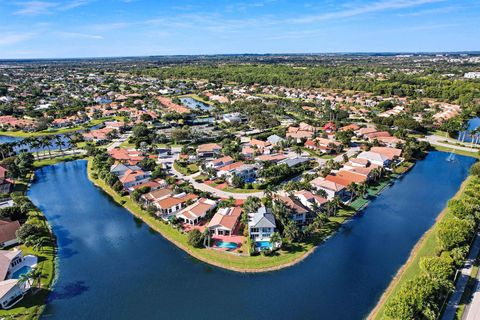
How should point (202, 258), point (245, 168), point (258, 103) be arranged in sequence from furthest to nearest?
point (258, 103) → point (245, 168) → point (202, 258)

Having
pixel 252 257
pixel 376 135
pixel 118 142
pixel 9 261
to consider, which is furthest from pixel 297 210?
pixel 118 142

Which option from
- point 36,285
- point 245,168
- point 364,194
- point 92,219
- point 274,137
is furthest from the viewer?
point 274,137

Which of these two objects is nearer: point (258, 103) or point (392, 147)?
point (392, 147)

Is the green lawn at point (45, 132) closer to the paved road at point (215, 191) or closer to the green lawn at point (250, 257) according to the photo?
the paved road at point (215, 191)

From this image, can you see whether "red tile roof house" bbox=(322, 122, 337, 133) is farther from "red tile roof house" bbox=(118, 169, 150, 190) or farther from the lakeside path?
the lakeside path

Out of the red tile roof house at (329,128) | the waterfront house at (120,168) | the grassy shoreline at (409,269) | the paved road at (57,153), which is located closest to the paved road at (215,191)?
the waterfront house at (120,168)

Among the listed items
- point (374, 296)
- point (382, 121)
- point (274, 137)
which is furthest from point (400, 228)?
point (382, 121)

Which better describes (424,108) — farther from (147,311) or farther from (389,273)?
(147,311)
